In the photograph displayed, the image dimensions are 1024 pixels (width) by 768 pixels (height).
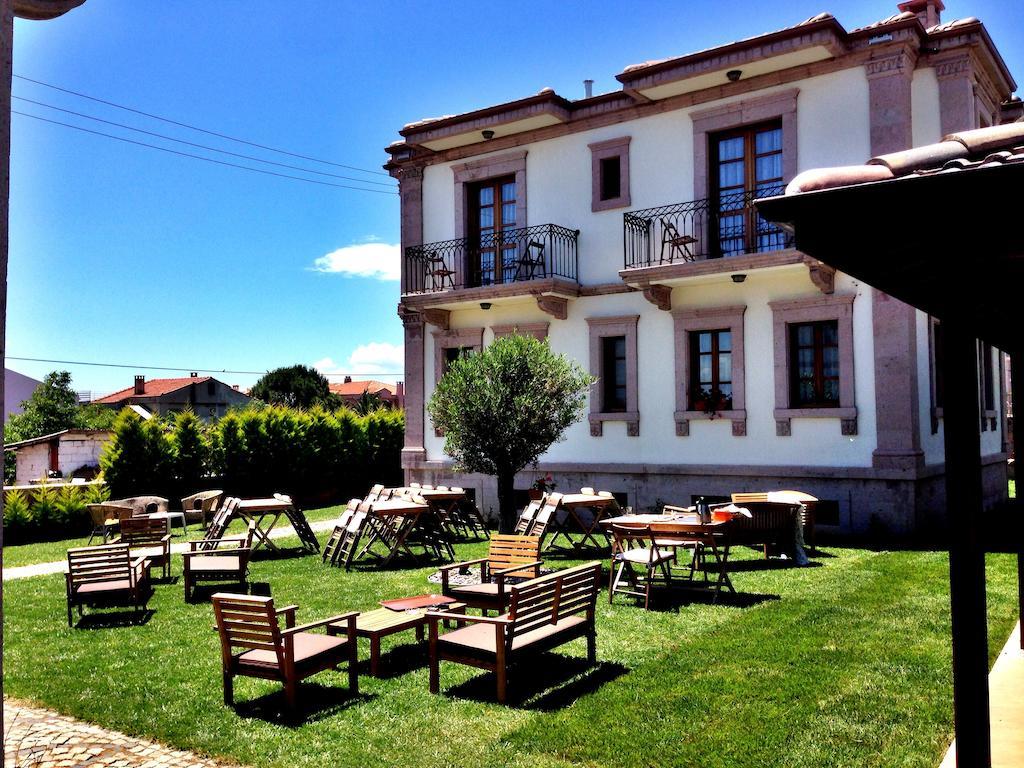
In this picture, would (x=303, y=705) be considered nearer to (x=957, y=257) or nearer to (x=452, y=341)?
(x=957, y=257)

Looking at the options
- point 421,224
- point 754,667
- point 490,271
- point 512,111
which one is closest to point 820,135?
point 512,111

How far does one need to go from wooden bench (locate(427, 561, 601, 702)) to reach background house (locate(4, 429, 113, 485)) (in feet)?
71.1

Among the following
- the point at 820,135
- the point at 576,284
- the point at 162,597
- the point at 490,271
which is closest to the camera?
the point at 162,597

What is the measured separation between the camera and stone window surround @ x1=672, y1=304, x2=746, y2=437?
15.0 m

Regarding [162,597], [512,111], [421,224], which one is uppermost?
[512,111]

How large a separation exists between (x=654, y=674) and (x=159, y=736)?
3376mm

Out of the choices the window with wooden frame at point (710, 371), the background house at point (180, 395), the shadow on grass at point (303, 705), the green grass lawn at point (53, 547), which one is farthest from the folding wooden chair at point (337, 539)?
the background house at point (180, 395)

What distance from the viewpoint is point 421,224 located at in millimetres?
19047

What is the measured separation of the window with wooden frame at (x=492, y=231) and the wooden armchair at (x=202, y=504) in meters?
6.78

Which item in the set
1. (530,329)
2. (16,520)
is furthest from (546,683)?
(16,520)

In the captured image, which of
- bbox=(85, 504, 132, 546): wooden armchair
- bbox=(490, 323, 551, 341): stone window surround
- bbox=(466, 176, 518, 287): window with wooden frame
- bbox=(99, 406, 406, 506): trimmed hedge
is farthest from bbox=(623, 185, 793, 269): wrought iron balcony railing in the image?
bbox=(99, 406, 406, 506): trimmed hedge

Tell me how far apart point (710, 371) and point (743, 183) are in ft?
11.1

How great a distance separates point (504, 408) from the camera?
12.5 m

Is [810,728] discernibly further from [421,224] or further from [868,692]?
[421,224]
